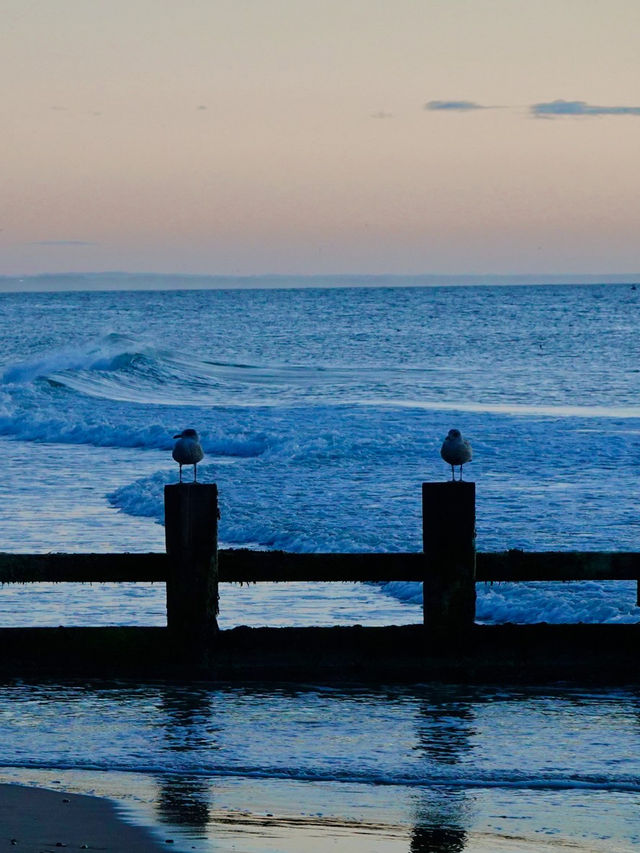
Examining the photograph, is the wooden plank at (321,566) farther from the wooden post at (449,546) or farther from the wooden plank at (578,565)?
the wooden plank at (578,565)

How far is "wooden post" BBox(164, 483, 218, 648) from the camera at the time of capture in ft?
26.4

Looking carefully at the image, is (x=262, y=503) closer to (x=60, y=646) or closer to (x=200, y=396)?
(x=60, y=646)

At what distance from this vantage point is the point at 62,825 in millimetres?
5918

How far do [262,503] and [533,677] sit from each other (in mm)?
9763

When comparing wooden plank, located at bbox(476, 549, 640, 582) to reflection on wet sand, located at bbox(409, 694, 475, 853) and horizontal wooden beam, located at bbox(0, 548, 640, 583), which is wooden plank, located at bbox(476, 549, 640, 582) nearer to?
horizontal wooden beam, located at bbox(0, 548, 640, 583)

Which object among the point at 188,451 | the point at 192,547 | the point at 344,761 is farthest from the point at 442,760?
the point at 188,451

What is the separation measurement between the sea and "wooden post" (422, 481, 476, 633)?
21.6 inches

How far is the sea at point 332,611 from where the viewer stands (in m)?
6.29

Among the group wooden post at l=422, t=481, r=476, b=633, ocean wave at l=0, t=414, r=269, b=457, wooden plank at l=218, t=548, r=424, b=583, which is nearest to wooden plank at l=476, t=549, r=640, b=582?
wooden post at l=422, t=481, r=476, b=633

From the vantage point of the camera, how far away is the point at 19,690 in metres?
8.19

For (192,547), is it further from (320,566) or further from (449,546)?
(449,546)

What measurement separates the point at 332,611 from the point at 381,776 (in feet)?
14.0

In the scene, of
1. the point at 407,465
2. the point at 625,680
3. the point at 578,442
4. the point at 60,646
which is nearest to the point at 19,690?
the point at 60,646

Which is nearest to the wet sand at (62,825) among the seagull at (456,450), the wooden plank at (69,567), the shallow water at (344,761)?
the shallow water at (344,761)
